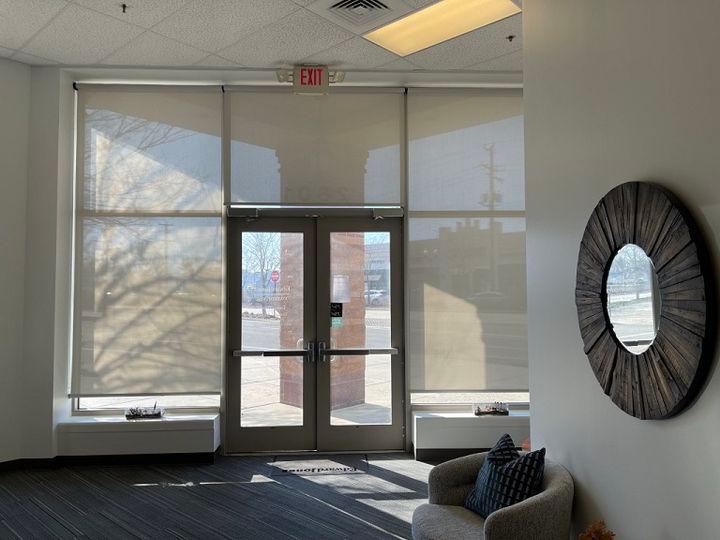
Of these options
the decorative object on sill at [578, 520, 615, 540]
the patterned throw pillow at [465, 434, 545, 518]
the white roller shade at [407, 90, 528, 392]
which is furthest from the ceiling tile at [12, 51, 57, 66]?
the decorative object on sill at [578, 520, 615, 540]

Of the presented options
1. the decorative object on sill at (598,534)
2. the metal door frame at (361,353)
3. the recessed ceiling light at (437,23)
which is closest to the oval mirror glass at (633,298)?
the decorative object on sill at (598,534)

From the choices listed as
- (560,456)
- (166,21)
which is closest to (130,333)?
(166,21)

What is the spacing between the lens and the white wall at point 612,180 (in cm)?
172

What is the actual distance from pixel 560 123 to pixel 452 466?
201 centimetres

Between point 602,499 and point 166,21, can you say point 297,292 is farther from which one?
point 602,499

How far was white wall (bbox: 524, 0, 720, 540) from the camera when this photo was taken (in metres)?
1.72

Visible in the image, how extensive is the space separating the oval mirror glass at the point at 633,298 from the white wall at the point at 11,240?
5050 millimetres

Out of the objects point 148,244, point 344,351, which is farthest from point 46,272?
point 344,351

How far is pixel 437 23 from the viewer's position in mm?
4227

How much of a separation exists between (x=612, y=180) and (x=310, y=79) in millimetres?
3379

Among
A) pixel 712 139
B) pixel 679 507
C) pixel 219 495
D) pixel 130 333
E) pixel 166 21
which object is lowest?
pixel 219 495

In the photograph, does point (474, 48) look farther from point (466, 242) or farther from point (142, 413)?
point (142, 413)

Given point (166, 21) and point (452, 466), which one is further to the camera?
point (166, 21)

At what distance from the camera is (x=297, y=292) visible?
5.36 m
